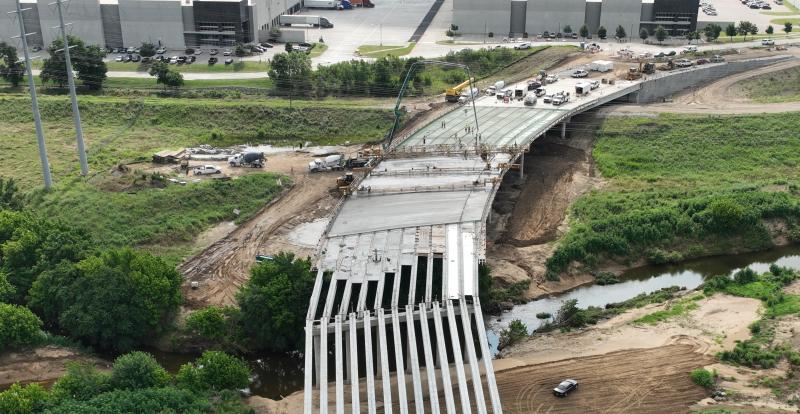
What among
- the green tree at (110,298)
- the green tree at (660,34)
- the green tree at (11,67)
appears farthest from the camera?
the green tree at (660,34)

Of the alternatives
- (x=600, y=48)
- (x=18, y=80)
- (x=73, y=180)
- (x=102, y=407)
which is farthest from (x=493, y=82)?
(x=102, y=407)

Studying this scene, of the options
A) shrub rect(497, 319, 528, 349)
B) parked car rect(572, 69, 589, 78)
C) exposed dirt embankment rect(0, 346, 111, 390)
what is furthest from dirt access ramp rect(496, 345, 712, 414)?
parked car rect(572, 69, 589, 78)

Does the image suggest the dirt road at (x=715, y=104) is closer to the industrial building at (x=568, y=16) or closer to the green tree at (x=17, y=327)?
the industrial building at (x=568, y=16)

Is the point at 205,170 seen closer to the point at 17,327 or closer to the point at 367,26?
the point at 17,327

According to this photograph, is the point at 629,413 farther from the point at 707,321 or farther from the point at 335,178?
the point at 335,178

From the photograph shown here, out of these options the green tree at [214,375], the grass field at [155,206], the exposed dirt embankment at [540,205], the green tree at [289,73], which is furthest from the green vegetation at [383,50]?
the green tree at [214,375]

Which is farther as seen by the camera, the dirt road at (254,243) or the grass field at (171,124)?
the grass field at (171,124)

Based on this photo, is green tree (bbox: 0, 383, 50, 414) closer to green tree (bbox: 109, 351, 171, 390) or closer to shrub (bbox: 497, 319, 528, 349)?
green tree (bbox: 109, 351, 171, 390)
